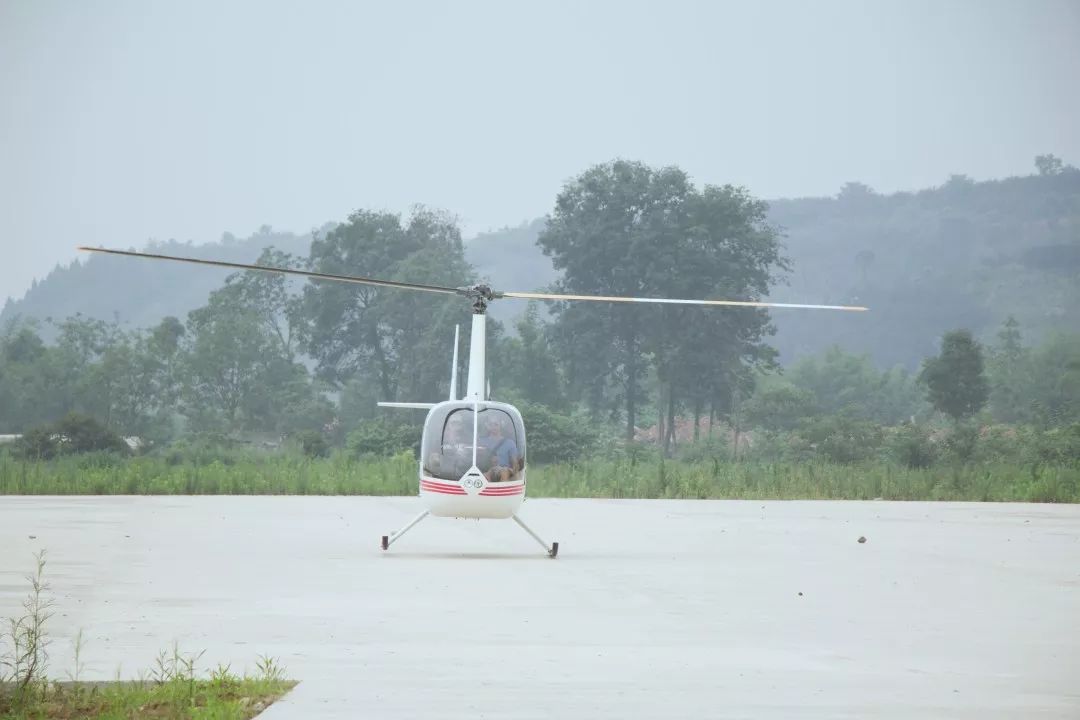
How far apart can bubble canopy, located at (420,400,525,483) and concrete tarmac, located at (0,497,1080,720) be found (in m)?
0.82

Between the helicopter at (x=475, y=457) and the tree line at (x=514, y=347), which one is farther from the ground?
the tree line at (x=514, y=347)

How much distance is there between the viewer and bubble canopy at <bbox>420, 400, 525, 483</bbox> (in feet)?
47.1

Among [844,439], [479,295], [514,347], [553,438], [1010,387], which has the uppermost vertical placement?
[514,347]

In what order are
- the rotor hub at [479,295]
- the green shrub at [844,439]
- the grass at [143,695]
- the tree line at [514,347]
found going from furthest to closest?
the tree line at [514,347]
the green shrub at [844,439]
the rotor hub at [479,295]
the grass at [143,695]

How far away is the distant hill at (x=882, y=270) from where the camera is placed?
115 m

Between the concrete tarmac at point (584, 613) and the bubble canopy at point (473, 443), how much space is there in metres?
0.82

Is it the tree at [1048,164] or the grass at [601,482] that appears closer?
the grass at [601,482]

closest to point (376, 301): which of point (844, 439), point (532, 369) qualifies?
point (532, 369)

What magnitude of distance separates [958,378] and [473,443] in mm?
44594

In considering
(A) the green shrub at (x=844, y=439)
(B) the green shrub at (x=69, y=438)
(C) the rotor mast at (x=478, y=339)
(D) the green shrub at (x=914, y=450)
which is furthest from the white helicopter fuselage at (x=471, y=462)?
(A) the green shrub at (x=844, y=439)

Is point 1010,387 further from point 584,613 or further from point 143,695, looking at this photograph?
point 143,695

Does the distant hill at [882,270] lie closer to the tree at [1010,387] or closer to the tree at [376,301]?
the tree at [1010,387]

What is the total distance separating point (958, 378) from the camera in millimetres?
56250

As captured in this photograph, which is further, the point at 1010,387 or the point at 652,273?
the point at 1010,387
